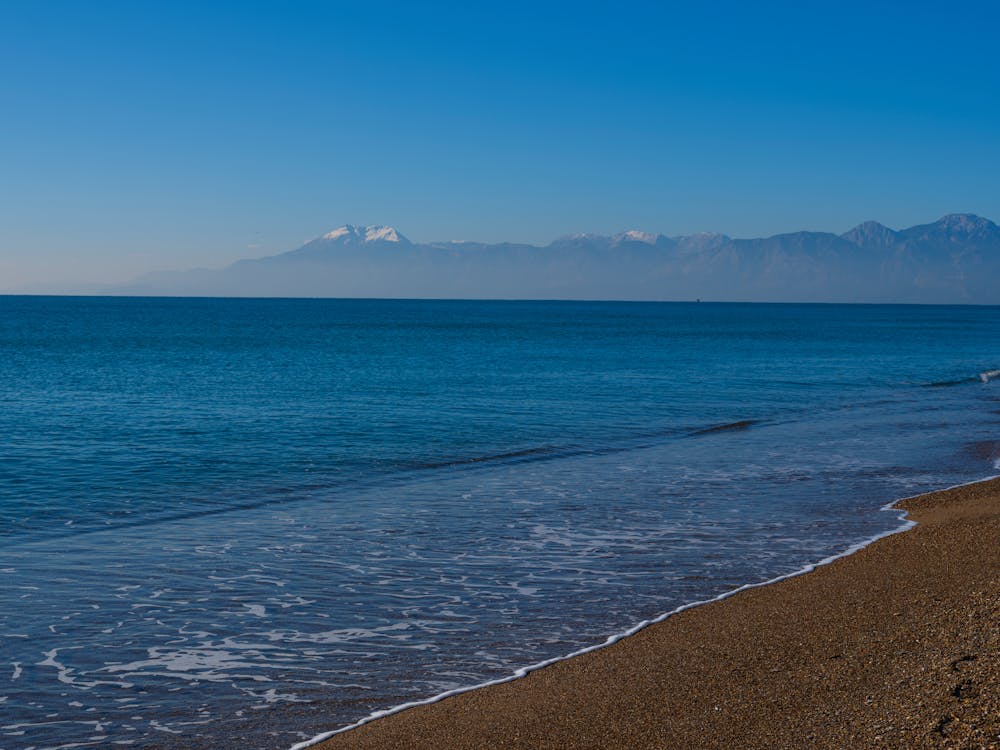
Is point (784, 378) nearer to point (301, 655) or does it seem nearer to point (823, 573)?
point (823, 573)

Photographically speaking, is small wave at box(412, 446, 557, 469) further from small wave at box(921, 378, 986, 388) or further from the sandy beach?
small wave at box(921, 378, 986, 388)

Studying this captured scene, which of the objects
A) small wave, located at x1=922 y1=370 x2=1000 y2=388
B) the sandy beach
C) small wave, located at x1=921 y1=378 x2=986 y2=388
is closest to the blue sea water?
the sandy beach

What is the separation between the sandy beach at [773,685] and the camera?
7.20m

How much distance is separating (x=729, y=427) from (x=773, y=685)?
23.5 meters

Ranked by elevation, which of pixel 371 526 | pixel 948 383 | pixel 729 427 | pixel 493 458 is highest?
pixel 948 383

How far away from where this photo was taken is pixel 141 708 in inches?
340

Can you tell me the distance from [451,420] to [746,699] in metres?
23.9

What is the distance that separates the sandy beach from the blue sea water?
A: 754 mm

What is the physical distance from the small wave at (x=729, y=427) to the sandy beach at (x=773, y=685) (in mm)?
18159

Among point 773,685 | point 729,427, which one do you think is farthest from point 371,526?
point 729,427

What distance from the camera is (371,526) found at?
53.8ft

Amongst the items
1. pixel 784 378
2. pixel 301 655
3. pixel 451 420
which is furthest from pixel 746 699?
pixel 784 378

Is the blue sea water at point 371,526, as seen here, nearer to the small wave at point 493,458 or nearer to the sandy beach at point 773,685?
the small wave at point 493,458

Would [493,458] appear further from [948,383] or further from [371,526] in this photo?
[948,383]
